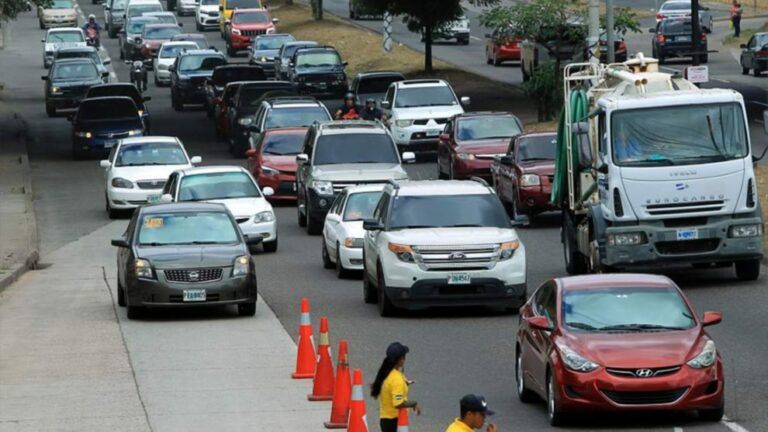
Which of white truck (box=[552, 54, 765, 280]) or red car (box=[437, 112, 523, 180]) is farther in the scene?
red car (box=[437, 112, 523, 180])

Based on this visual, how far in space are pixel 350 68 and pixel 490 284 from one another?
159 ft

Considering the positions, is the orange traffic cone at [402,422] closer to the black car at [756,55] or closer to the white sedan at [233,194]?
the white sedan at [233,194]

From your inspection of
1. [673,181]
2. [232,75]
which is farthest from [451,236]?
A: [232,75]

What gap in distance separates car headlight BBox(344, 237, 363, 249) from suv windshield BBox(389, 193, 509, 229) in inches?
126

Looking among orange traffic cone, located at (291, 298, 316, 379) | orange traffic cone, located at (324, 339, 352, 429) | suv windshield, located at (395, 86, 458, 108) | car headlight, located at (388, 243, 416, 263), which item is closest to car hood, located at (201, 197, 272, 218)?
car headlight, located at (388, 243, 416, 263)

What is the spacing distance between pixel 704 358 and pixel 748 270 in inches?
412

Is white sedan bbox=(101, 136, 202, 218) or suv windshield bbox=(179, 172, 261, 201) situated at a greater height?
suv windshield bbox=(179, 172, 261, 201)

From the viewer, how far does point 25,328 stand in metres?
24.3

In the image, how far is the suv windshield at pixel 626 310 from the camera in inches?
648

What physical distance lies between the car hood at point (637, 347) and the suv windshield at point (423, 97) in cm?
3035

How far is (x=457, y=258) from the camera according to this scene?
23188mm

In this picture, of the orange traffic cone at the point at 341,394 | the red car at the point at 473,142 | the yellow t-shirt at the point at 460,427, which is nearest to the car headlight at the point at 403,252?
the orange traffic cone at the point at 341,394

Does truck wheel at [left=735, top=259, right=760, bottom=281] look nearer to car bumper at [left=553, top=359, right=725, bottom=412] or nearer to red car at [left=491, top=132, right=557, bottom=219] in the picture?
red car at [left=491, top=132, right=557, bottom=219]

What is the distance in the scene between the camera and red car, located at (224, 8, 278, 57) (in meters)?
79.6
